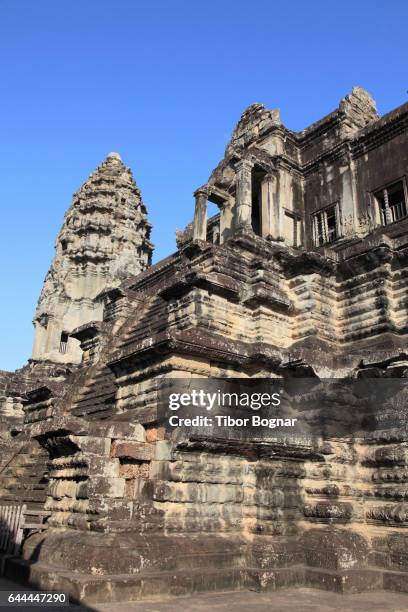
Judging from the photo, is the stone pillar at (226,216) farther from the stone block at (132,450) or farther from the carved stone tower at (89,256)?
the carved stone tower at (89,256)

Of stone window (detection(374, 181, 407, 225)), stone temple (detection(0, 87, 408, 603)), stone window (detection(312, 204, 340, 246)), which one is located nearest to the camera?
stone temple (detection(0, 87, 408, 603))

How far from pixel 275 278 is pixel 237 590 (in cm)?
841

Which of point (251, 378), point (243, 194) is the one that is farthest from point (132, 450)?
point (243, 194)

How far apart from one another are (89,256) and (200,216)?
21605 mm

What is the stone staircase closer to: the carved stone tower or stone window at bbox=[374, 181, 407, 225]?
stone window at bbox=[374, 181, 407, 225]

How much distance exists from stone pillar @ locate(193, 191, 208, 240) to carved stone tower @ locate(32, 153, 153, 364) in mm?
19216

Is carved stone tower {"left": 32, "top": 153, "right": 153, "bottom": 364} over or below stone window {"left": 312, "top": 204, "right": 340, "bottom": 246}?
over

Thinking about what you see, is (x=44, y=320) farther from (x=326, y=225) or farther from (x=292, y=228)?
(x=326, y=225)

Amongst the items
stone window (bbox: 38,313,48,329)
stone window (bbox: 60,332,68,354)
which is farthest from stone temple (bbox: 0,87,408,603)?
stone window (bbox: 38,313,48,329)

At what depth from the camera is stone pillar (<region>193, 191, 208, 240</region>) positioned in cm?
1792

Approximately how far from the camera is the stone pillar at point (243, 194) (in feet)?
53.7

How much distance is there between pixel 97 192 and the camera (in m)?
41.4

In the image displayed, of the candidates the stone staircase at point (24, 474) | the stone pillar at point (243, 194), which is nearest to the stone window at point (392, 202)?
the stone pillar at point (243, 194)

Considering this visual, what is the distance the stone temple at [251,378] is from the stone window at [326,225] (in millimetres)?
66
